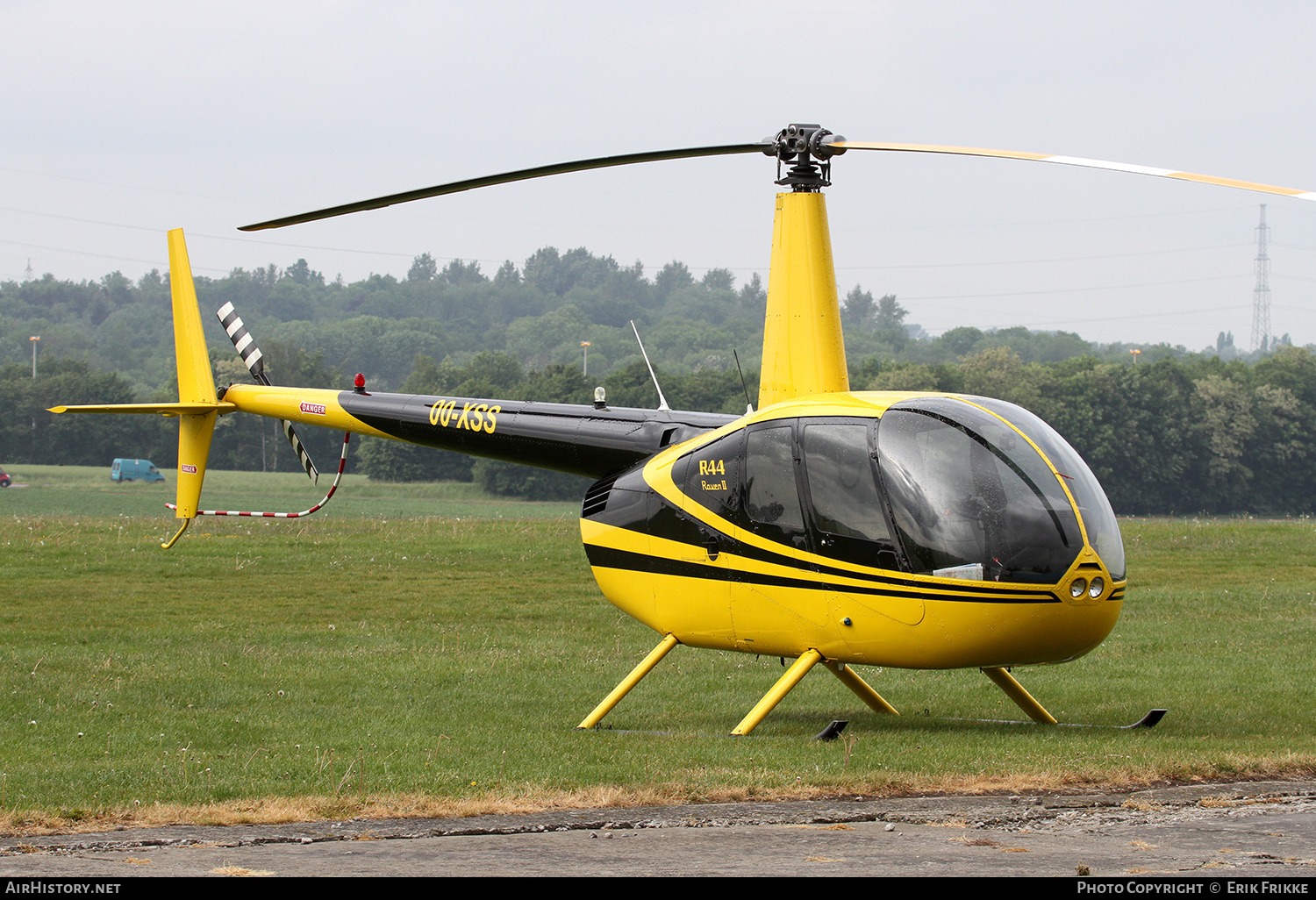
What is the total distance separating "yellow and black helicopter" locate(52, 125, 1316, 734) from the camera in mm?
9086

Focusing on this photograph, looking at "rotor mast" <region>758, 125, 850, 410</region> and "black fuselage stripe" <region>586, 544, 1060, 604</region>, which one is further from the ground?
"rotor mast" <region>758, 125, 850, 410</region>

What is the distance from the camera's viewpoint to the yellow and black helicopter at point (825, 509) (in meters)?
9.09

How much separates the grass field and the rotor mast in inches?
112

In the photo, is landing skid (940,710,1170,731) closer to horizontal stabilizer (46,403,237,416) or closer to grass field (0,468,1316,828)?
grass field (0,468,1316,828)

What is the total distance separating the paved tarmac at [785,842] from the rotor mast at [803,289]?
3.86 meters

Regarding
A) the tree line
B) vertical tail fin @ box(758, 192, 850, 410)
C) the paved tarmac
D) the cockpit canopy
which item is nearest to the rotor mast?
vertical tail fin @ box(758, 192, 850, 410)

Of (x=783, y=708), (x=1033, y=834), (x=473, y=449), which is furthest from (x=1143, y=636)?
(x=1033, y=834)

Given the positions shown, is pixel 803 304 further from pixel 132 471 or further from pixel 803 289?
pixel 132 471

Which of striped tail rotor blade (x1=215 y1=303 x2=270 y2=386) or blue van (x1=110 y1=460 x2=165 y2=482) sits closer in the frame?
striped tail rotor blade (x1=215 y1=303 x2=270 y2=386)

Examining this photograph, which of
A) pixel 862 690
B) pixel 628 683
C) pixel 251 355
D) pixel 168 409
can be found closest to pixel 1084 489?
pixel 862 690

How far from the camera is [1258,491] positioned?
74.8 metres

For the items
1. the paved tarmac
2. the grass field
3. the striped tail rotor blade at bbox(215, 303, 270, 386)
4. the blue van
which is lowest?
the blue van

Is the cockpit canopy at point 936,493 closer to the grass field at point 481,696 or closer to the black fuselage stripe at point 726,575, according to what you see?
the black fuselage stripe at point 726,575

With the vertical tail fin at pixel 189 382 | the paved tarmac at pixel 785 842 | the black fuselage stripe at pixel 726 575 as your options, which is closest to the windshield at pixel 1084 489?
the black fuselage stripe at pixel 726 575
